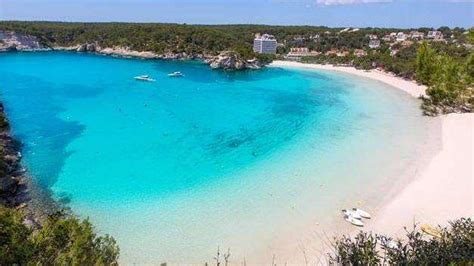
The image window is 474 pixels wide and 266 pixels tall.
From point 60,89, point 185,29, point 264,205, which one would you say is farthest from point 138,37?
point 264,205

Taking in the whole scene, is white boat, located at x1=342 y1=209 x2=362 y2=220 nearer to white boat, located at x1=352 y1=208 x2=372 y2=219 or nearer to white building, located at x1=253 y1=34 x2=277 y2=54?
white boat, located at x1=352 y1=208 x2=372 y2=219

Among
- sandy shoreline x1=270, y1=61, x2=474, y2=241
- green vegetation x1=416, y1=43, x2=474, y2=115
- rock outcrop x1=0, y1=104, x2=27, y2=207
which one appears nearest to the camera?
sandy shoreline x1=270, y1=61, x2=474, y2=241

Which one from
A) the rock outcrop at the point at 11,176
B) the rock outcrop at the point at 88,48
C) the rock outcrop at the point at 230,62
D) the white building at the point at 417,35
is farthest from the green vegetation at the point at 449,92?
the rock outcrop at the point at 88,48

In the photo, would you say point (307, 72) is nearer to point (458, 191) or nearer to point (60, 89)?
point (60, 89)

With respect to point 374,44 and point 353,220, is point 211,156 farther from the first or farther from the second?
point 374,44

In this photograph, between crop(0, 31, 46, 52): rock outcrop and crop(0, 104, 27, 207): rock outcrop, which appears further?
crop(0, 31, 46, 52): rock outcrop

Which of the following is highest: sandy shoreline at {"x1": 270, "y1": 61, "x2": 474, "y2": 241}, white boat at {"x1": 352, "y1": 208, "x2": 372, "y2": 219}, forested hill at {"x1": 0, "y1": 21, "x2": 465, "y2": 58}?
forested hill at {"x1": 0, "y1": 21, "x2": 465, "y2": 58}

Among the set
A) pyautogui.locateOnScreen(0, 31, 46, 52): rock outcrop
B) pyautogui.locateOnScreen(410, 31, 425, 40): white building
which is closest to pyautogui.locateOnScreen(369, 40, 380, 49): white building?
pyautogui.locateOnScreen(410, 31, 425, 40): white building
